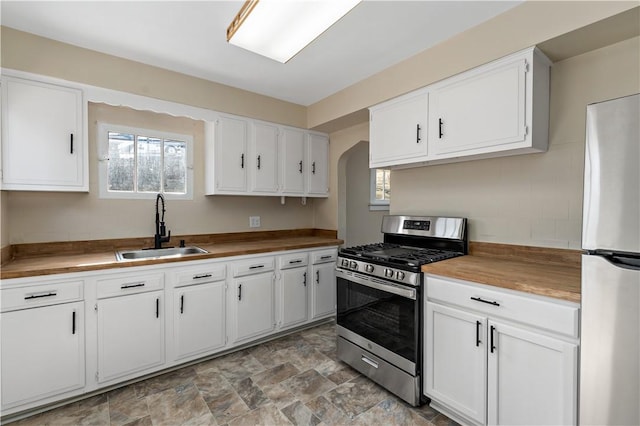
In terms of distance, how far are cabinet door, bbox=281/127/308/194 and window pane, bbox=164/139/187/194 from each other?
1.00m

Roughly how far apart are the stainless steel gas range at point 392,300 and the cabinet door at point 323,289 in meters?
0.67

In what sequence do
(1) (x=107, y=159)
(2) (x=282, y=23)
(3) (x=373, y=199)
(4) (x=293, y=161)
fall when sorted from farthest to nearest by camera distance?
(3) (x=373, y=199)
(4) (x=293, y=161)
(1) (x=107, y=159)
(2) (x=282, y=23)

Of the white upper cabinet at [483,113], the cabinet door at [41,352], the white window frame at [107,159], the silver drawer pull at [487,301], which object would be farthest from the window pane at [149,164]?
the silver drawer pull at [487,301]

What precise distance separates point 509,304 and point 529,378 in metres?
0.36

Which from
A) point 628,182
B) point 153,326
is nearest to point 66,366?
point 153,326

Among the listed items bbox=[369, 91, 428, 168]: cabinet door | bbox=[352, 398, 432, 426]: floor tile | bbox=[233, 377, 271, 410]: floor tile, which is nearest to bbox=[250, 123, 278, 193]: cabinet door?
bbox=[369, 91, 428, 168]: cabinet door

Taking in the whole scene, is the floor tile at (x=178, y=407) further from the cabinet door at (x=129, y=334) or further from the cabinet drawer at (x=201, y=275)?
the cabinet drawer at (x=201, y=275)

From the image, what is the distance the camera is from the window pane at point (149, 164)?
2.82m

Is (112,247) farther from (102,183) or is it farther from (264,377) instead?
(264,377)

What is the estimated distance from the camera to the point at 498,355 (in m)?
1.62

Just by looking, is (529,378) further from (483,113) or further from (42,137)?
(42,137)

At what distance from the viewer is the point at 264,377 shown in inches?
92.0

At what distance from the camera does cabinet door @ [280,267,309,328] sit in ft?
9.86

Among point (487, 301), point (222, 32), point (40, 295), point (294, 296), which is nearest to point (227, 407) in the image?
point (294, 296)
